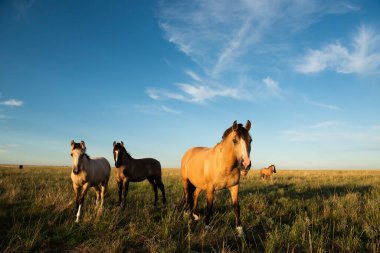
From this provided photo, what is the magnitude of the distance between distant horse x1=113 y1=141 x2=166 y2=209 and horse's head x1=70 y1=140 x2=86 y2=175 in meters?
2.62

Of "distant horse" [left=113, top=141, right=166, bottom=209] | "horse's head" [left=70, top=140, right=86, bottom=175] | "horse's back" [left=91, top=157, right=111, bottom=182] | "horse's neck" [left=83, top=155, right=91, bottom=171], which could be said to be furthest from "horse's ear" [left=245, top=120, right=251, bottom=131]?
"distant horse" [left=113, top=141, right=166, bottom=209]

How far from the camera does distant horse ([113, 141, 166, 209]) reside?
10.7 m

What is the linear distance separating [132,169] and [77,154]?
3.90m

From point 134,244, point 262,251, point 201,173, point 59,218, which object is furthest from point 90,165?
point 262,251

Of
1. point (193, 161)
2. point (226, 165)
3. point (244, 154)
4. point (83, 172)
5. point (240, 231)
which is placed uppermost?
point (244, 154)

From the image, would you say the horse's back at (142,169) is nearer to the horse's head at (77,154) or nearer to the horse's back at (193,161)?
the horse's back at (193,161)

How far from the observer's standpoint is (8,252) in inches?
177

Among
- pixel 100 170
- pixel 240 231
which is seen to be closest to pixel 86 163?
pixel 100 170

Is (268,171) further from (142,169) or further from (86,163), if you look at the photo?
(86,163)

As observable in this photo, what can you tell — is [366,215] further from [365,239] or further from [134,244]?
[134,244]

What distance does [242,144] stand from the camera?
18.2 ft

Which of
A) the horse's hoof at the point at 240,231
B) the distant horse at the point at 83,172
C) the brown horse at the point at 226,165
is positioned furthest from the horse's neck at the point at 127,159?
the horse's hoof at the point at 240,231

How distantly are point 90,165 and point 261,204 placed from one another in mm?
5793

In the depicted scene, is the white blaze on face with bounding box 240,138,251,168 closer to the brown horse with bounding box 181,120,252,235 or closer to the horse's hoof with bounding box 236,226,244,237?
the brown horse with bounding box 181,120,252,235
